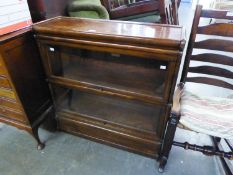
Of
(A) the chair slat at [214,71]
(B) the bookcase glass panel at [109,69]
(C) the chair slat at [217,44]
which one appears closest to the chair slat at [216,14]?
(C) the chair slat at [217,44]

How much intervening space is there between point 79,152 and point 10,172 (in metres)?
0.47

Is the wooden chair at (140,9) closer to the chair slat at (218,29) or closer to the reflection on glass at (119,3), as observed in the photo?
the reflection on glass at (119,3)

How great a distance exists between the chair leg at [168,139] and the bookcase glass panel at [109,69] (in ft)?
0.52

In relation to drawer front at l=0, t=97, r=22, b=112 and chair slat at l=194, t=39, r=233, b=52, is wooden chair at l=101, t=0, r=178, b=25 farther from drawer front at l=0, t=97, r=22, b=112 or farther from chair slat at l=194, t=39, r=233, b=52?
drawer front at l=0, t=97, r=22, b=112

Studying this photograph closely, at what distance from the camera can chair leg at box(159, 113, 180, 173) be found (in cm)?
101

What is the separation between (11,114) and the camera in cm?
124

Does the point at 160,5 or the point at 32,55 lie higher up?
the point at 160,5

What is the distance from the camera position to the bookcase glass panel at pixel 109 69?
108 cm

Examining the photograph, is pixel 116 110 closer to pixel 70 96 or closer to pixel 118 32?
pixel 70 96

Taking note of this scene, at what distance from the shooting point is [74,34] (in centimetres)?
97

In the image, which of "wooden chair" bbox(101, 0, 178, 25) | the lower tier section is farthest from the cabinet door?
"wooden chair" bbox(101, 0, 178, 25)

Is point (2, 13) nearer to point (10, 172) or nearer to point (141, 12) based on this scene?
point (10, 172)

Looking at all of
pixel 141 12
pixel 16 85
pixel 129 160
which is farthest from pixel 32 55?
pixel 141 12

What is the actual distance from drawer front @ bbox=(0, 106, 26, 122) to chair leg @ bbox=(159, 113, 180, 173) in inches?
36.7
